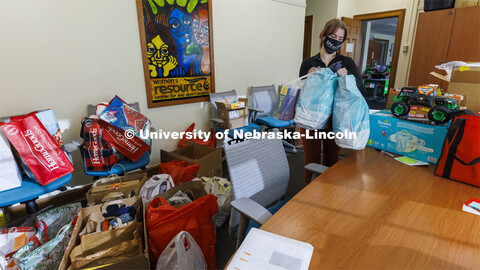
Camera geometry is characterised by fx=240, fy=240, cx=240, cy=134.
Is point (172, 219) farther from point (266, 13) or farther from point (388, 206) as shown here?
point (266, 13)

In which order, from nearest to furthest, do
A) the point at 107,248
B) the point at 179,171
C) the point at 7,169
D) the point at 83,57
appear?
the point at 107,248 → the point at 7,169 → the point at 179,171 → the point at 83,57

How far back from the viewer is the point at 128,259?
1188mm

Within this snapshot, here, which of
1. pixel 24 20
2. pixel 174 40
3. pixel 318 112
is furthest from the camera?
pixel 174 40

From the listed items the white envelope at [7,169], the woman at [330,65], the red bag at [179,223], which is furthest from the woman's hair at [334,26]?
the white envelope at [7,169]

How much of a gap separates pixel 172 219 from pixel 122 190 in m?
0.59

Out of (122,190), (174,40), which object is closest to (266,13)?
(174,40)

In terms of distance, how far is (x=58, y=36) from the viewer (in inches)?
80.4

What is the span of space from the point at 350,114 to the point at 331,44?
70 cm

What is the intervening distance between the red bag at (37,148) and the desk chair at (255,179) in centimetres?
128

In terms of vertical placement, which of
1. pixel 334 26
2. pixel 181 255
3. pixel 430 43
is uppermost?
pixel 430 43

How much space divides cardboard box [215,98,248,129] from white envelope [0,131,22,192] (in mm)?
1858

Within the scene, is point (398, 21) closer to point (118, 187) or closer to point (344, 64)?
point (344, 64)

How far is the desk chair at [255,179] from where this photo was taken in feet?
3.42

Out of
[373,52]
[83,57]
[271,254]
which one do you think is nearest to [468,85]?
[271,254]
